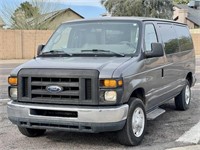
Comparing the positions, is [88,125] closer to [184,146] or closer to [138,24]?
[184,146]

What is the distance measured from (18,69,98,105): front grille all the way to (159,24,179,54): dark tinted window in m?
2.66

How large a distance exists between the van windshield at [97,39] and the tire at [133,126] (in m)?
0.89

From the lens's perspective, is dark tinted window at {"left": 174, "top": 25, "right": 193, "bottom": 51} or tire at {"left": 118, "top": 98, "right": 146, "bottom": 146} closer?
tire at {"left": 118, "top": 98, "right": 146, "bottom": 146}

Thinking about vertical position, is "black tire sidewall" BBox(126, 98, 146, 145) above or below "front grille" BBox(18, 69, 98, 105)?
below

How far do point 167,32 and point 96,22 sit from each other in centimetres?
178

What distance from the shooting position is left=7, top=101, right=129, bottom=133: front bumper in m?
5.44

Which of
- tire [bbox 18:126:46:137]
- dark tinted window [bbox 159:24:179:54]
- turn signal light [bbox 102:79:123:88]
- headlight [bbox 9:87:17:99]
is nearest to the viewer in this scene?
turn signal light [bbox 102:79:123:88]

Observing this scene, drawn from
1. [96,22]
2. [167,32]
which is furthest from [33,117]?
[167,32]

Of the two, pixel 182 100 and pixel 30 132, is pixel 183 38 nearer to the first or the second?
pixel 182 100

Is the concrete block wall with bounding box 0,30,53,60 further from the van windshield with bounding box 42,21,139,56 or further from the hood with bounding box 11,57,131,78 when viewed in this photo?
the hood with bounding box 11,57,131,78

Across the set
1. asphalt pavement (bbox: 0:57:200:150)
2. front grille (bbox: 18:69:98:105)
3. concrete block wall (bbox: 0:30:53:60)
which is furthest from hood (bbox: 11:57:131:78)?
concrete block wall (bbox: 0:30:53:60)

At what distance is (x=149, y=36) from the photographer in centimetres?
694

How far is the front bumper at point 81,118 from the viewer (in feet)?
17.8

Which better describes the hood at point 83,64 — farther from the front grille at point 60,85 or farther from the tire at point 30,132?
the tire at point 30,132
